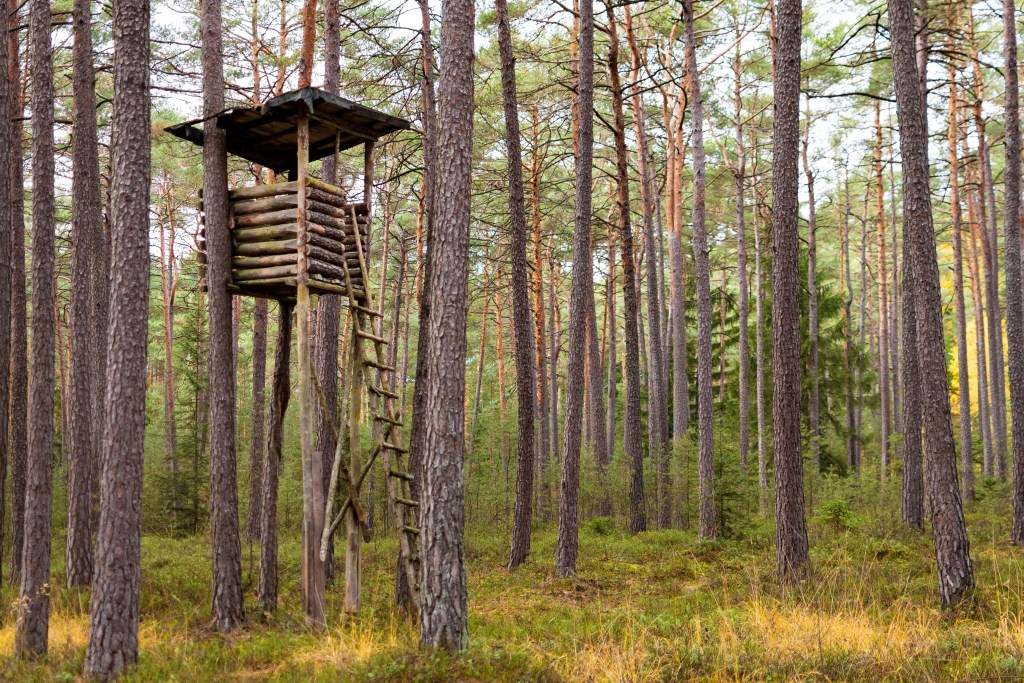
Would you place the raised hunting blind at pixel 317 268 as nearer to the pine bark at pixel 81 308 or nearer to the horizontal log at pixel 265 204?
the horizontal log at pixel 265 204

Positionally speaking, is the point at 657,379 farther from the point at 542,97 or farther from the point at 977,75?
the point at 977,75

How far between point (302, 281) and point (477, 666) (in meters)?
4.49

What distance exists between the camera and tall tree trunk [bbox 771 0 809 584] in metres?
9.35

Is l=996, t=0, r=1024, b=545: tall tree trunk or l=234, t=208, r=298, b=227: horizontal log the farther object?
l=996, t=0, r=1024, b=545: tall tree trunk

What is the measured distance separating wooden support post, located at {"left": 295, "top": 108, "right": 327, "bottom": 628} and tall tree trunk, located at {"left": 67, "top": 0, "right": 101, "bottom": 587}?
4260 millimetres

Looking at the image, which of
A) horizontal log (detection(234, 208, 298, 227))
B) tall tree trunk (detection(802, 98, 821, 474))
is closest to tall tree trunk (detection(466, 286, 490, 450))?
tall tree trunk (detection(802, 98, 821, 474))

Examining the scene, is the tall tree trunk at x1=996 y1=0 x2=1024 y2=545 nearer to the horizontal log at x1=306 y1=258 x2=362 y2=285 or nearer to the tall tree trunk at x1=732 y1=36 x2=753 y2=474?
the tall tree trunk at x1=732 y1=36 x2=753 y2=474

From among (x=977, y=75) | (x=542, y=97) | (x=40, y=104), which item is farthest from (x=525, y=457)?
(x=977, y=75)

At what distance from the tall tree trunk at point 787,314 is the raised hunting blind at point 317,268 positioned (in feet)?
14.7

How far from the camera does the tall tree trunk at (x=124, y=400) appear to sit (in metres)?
6.78

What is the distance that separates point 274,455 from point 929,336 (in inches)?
310

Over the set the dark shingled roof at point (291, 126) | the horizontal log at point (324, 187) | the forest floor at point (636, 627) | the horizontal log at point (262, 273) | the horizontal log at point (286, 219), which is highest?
the dark shingled roof at point (291, 126)

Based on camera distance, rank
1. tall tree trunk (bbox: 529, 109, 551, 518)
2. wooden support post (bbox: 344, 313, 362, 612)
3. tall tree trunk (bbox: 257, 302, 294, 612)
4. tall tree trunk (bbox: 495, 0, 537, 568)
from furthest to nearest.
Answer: tall tree trunk (bbox: 529, 109, 551, 518), tall tree trunk (bbox: 495, 0, 537, 568), tall tree trunk (bbox: 257, 302, 294, 612), wooden support post (bbox: 344, 313, 362, 612)

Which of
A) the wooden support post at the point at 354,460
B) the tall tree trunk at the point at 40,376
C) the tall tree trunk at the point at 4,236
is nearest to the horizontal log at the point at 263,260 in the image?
the wooden support post at the point at 354,460
